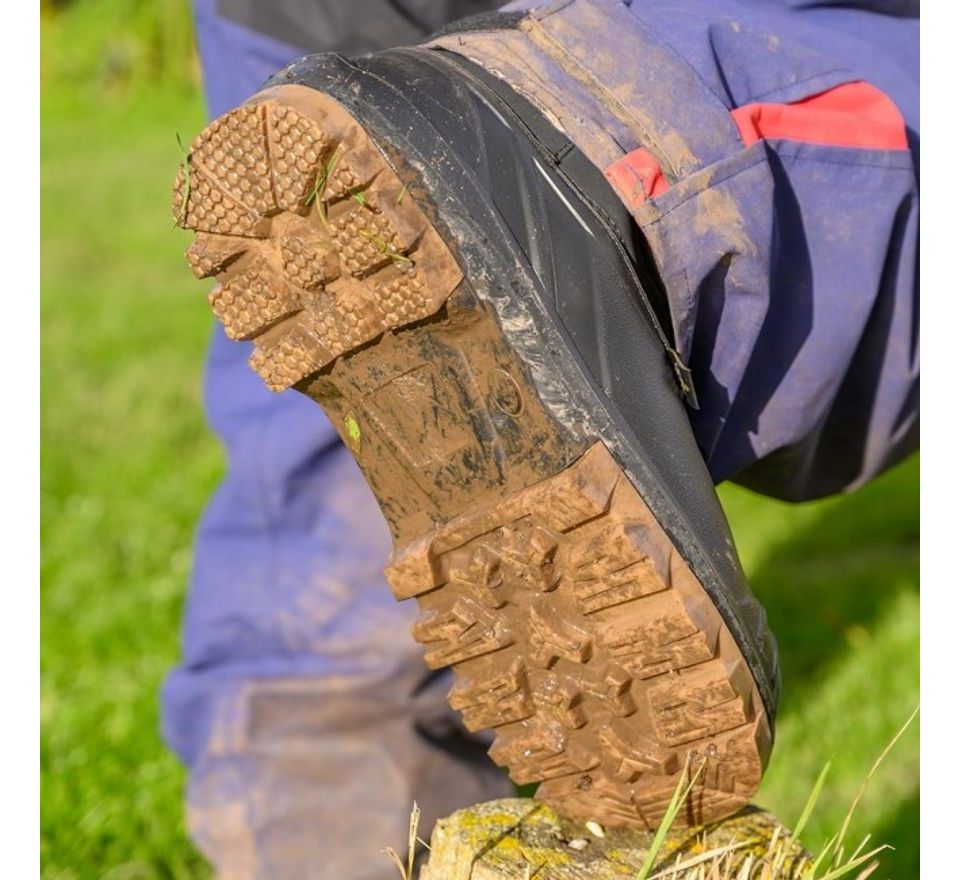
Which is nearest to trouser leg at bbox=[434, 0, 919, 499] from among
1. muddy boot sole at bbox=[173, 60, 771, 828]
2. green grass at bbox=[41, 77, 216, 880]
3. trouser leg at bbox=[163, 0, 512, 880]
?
muddy boot sole at bbox=[173, 60, 771, 828]

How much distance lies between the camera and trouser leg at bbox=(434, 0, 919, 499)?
1655mm

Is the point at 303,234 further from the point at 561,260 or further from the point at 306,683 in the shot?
the point at 306,683

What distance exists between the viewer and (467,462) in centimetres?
158

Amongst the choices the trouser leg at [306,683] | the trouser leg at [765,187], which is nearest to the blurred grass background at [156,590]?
the trouser leg at [306,683]

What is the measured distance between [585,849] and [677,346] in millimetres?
580

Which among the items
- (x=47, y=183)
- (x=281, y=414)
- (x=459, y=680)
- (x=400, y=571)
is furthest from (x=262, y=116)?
(x=47, y=183)

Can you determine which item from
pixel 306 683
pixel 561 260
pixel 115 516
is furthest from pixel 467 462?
pixel 115 516

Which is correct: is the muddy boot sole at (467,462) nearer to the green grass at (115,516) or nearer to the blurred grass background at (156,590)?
the blurred grass background at (156,590)

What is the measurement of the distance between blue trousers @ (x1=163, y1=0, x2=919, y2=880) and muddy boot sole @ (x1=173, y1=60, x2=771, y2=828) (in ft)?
0.84

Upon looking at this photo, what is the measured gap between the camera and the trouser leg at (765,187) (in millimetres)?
1655

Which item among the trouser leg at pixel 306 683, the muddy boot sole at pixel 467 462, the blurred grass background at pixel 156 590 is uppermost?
the muddy boot sole at pixel 467 462

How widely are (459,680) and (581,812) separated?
0.74 feet

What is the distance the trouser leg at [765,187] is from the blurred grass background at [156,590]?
3.51ft

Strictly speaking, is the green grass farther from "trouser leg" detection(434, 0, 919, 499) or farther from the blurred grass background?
"trouser leg" detection(434, 0, 919, 499)
